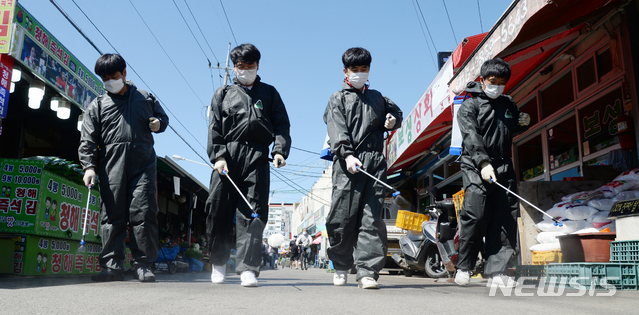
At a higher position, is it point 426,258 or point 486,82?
point 486,82

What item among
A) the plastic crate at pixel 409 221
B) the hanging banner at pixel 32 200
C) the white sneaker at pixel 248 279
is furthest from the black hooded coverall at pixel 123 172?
the plastic crate at pixel 409 221

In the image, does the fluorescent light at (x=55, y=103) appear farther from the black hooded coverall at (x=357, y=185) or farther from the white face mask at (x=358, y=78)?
the white face mask at (x=358, y=78)

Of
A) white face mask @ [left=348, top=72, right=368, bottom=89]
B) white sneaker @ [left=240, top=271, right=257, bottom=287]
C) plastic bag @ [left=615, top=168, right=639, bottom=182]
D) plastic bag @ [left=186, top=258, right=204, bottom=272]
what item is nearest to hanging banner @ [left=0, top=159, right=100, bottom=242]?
white sneaker @ [left=240, top=271, right=257, bottom=287]

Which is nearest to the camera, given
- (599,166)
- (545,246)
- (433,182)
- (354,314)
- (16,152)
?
(354,314)

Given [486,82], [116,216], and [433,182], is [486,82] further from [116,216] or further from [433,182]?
[433,182]

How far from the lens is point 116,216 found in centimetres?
446

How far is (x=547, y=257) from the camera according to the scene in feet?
17.9

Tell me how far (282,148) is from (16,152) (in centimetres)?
757

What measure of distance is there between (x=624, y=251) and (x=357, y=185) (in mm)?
2202

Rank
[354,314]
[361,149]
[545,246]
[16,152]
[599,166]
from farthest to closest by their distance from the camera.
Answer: [16,152] < [599,166] < [545,246] < [361,149] < [354,314]

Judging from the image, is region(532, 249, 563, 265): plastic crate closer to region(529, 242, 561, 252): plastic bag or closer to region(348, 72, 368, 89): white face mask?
region(529, 242, 561, 252): plastic bag

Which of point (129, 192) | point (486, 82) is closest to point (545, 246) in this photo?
point (486, 82)

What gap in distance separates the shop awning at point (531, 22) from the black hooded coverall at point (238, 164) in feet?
8.06

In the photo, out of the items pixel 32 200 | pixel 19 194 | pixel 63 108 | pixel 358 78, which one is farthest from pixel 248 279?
pixel 63 108
